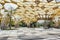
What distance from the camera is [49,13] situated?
2670 millimetres

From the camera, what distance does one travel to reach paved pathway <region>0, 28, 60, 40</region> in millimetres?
2277

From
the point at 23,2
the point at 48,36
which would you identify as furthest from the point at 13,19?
the point at 48,36

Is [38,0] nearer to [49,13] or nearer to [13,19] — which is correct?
[49,13]

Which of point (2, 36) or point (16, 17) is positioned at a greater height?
point (16, 17)

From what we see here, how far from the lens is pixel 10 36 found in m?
2.35

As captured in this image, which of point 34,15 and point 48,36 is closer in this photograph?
point 48,36

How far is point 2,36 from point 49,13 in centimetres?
93

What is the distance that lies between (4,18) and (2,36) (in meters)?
0.40

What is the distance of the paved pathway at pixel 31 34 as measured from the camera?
228 centimetres

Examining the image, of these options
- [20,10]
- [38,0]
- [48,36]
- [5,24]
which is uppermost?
[38,0]

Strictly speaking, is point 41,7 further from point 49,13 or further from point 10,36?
point 10,36

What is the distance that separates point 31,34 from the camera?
243 centimetres

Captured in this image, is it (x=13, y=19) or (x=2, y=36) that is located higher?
(x=13, y=19)

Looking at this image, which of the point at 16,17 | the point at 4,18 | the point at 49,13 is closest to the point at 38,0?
the point at 49,13
